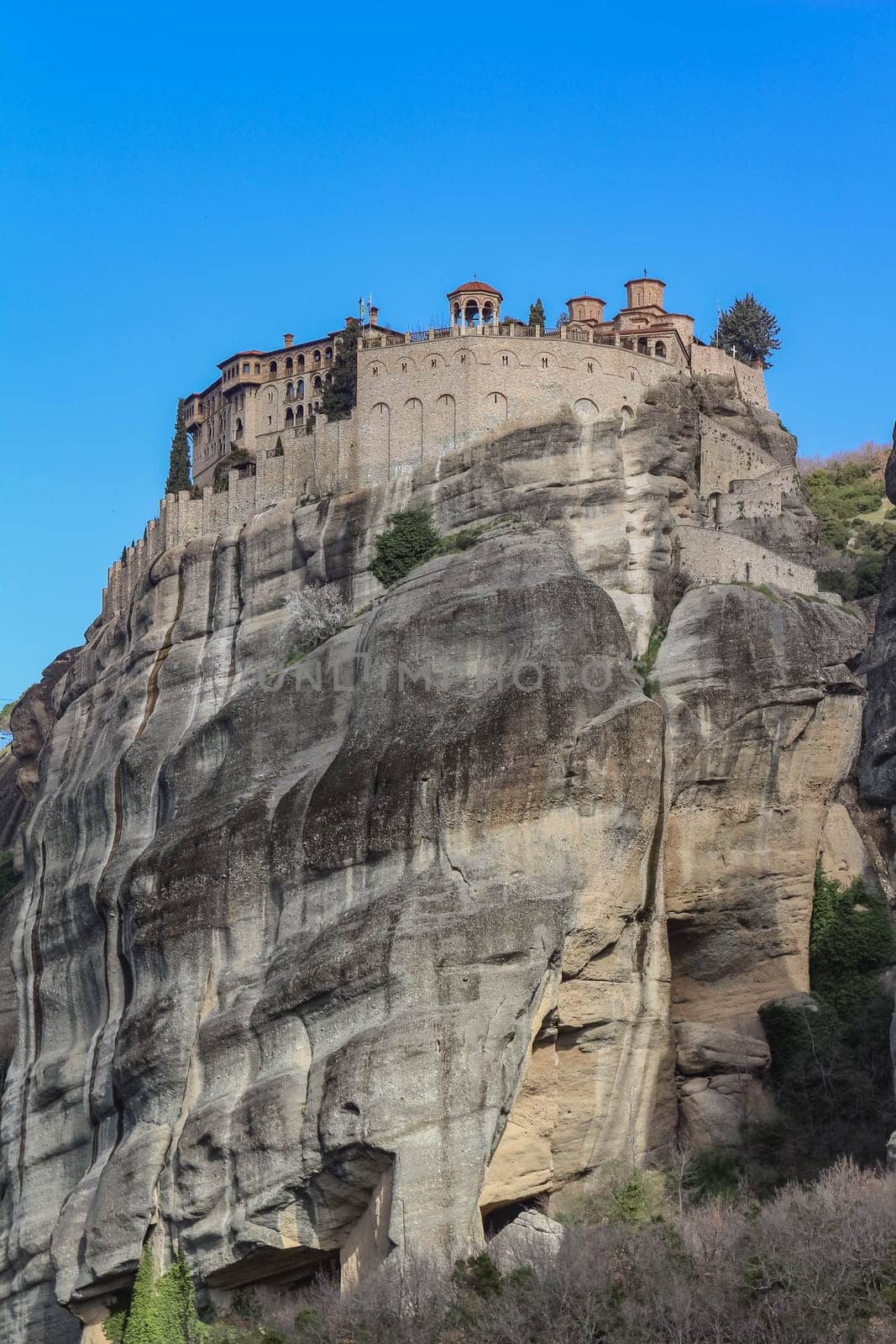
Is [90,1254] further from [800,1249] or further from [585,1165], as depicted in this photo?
[800,1249]

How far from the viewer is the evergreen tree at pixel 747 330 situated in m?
90.2

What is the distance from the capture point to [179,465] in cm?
8256

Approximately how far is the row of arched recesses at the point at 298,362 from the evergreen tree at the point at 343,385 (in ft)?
31.3

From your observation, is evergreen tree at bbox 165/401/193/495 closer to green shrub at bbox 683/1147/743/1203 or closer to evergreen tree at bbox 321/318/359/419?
evergreen tree at bbox 321/318/359/419

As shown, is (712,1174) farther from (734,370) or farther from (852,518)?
(852,518)

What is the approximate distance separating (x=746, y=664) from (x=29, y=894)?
20.7 metres

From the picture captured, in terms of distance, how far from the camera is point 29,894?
225ft

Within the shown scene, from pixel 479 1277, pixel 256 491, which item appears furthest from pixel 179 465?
pixel 479 1277

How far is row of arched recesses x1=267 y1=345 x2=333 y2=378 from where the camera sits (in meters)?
89.0

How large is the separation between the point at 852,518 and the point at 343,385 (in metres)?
21.6

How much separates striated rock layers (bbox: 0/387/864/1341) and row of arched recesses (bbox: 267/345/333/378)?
72.7 ft

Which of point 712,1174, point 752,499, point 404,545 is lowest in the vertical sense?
point 712,1174

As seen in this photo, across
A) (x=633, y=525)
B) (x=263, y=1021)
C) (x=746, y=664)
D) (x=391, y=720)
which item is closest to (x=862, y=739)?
(x=746, y=664)

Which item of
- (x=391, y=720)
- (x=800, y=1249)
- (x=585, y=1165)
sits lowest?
(x=800, y=1249)
